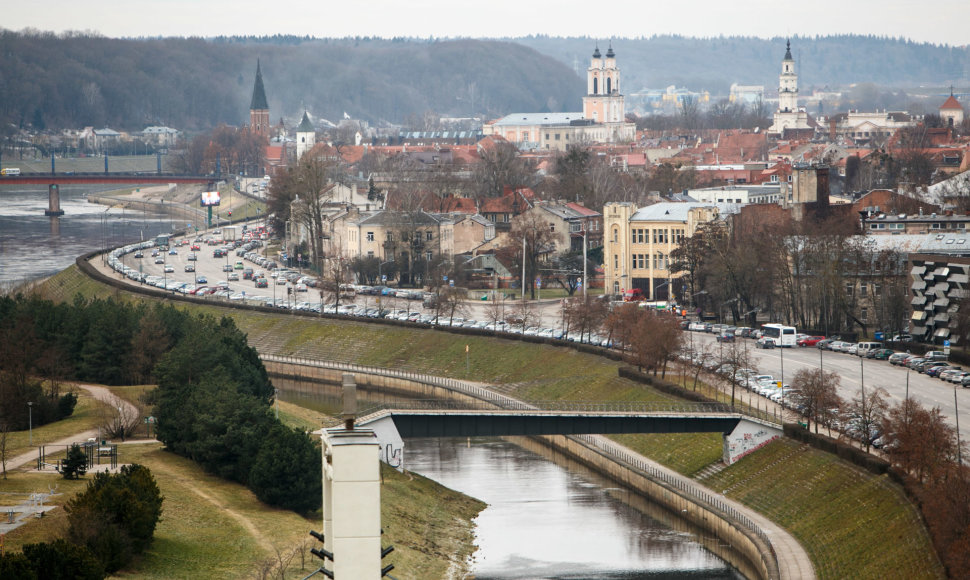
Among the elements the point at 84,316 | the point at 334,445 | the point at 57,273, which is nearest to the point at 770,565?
the point at 334,445

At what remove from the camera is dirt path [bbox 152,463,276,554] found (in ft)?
124

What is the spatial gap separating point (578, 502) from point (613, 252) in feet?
137

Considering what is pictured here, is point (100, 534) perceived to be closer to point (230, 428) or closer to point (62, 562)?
point (62, 562)

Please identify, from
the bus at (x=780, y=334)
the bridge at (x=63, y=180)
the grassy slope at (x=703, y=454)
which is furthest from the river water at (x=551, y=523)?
the bridge at (x=63, y=180)

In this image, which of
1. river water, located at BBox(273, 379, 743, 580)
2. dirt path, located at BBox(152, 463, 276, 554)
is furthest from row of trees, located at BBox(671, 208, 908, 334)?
dirt path, located at BBox(152, 463, 276, 554)

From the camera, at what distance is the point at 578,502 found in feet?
155

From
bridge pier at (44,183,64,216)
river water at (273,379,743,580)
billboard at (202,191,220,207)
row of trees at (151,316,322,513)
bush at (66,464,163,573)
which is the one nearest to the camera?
bush at (66,464,163,573)

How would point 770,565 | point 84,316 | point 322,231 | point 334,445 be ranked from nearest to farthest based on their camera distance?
point 334,445
point 770,565
point 84,316
point 322,231

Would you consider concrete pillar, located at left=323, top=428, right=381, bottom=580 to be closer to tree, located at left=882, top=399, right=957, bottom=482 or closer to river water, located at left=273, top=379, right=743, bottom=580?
river water, located at left=273, top=379, right=743, bottom=580

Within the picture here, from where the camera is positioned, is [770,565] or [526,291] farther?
[526,291]

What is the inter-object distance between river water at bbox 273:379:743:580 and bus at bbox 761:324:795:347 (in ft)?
48.9

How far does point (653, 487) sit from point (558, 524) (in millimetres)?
4625

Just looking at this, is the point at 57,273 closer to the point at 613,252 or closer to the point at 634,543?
the point at 613,252

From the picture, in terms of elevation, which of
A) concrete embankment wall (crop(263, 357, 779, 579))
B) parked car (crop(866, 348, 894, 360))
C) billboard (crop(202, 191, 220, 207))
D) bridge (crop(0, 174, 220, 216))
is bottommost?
concrete embankment wall (crop(263, 357, 779, 579))
